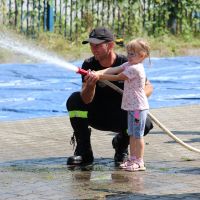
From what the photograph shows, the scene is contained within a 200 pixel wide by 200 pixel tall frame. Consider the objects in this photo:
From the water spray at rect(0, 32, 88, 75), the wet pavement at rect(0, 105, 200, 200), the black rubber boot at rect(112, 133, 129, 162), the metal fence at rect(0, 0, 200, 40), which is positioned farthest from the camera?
the metal fence at rect(0, 0, 200, 40)

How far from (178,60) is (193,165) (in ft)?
37.6

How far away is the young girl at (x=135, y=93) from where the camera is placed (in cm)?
778

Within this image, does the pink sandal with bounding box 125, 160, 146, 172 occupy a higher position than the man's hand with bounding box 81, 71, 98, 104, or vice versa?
the man's hand with bounding box 81, 71, 98, 104

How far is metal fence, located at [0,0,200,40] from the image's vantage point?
2014 cm

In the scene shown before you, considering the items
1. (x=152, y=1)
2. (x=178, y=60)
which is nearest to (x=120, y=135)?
(x=178, y=60)

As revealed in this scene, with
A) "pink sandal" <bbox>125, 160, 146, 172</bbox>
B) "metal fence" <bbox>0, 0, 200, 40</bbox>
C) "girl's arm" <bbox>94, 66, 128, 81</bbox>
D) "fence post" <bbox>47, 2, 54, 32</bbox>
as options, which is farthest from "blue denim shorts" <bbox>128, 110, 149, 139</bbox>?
"fence post" <bbox>47, 2, 54, 32</bbox>

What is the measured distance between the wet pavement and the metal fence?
9.20m

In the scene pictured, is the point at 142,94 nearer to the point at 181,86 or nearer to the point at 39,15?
the point at 181,86

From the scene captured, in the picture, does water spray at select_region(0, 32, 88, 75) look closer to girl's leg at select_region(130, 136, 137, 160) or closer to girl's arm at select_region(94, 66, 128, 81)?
girl's arm at select_region(94, 66, 128, 81)

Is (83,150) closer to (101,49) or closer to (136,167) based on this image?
(136,167)

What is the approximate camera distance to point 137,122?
7883mm

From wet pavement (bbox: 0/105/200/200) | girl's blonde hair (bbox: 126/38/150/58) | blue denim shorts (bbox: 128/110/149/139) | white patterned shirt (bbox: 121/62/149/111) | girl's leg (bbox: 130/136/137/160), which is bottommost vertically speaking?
wet pavement (bbox: 0/105/200/200)

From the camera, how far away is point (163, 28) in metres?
23.0

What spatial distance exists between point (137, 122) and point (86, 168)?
71 cm
